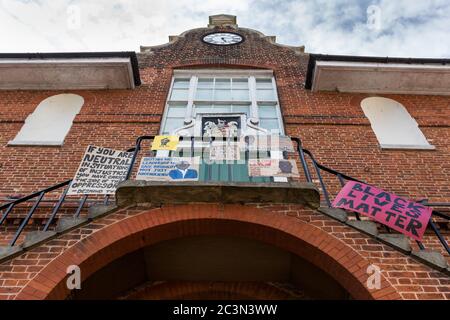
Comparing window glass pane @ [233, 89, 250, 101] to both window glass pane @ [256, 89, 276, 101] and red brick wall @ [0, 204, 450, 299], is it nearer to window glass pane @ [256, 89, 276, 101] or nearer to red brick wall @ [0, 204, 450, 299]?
window glass pane @ [256, 89, 276, 101]

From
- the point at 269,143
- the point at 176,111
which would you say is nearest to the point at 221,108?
the point at 176,111

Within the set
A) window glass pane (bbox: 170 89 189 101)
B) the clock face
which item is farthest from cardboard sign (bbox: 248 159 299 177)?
the clock face

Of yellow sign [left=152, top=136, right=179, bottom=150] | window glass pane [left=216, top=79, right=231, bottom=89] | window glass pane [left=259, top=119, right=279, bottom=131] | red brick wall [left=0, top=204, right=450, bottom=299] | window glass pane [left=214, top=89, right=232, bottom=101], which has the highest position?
window glass pane [left=216, top=79, right=231, bottom=89]

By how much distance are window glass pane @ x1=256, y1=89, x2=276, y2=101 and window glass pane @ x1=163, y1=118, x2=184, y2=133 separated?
7.46ft

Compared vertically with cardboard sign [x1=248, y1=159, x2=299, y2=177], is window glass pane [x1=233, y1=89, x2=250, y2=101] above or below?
above

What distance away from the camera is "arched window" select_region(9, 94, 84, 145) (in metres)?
8.68

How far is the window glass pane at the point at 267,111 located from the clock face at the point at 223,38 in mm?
4487

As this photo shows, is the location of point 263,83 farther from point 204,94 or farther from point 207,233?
point 207,233

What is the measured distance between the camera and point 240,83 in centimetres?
1102

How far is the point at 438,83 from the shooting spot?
1020 cm

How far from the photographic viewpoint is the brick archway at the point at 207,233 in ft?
14.6

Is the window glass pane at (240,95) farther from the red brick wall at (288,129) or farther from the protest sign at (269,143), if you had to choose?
the protest sign at (269,143)

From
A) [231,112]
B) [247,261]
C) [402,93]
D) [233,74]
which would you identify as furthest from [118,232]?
[402,93]
